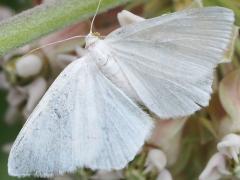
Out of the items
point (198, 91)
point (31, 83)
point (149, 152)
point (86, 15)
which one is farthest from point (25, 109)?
point (198, 91)

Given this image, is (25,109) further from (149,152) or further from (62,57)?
(149,152)

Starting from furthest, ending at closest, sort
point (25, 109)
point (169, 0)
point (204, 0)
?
point (25, 109) < point (169, 0) < point (204, 0)

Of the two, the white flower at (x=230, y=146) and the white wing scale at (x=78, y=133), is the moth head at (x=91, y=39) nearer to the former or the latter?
the white wing scale at (x=78, y=133)

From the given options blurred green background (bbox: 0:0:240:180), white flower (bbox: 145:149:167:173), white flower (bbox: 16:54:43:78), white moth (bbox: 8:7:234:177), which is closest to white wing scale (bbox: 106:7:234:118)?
white moth (bbox: 8:7:234:177)

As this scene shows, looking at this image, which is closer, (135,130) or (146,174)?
(135,130)

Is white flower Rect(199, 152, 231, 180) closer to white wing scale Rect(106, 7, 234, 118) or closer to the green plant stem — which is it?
white wing scale Rect(106, 7, 234, 118)

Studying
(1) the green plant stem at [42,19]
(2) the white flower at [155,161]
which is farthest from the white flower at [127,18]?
(2) the white flower at [155,161]

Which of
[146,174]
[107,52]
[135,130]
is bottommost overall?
[146,174]
